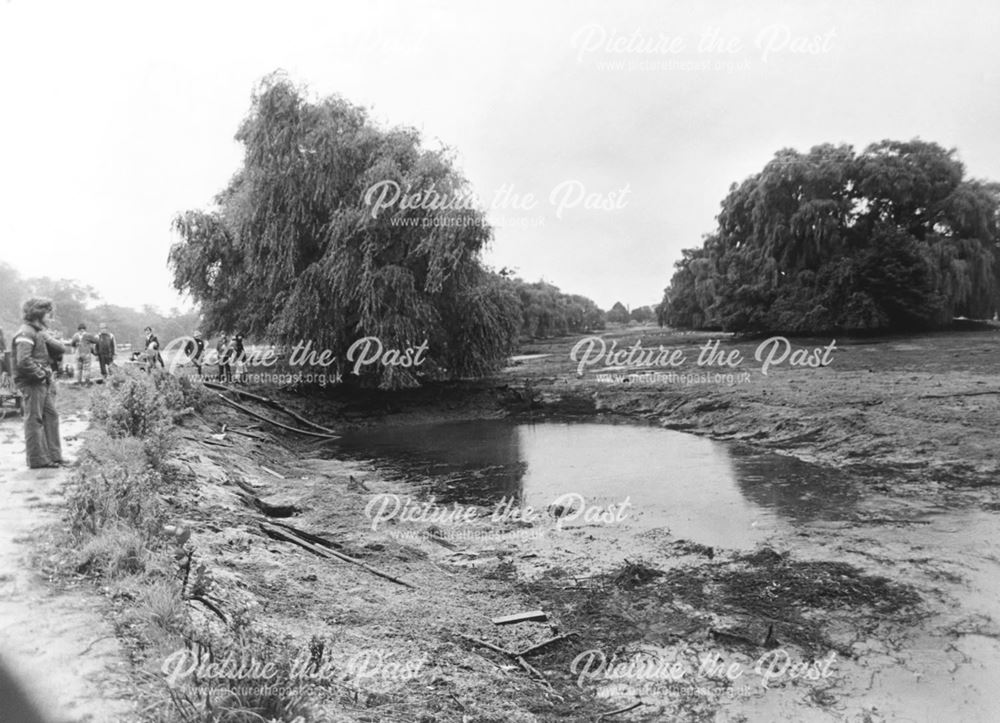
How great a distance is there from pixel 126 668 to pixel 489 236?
1983 centimetres

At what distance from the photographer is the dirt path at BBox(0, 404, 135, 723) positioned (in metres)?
3.48

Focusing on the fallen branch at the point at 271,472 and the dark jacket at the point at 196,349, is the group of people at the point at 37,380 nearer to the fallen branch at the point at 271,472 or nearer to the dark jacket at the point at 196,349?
the fallen branch at the point at 271,472

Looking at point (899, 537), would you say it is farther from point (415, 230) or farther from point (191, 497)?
point (415, 230)

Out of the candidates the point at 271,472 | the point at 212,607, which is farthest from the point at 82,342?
the point at 212,607

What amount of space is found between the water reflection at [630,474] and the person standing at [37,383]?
246 inches

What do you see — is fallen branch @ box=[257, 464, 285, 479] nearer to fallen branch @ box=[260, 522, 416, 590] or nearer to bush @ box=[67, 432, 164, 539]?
bush @ box=[67, 432, 164, 539]

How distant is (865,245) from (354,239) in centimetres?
3832

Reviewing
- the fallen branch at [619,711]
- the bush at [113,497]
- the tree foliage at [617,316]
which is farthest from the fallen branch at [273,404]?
the tree foliage at [617,316]

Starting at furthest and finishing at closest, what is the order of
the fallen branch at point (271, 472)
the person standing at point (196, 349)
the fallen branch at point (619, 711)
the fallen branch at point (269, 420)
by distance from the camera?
the person standing at point (196, 349), the fallen branch at point (269, 420), the fallen branch at point (271, 472), the fallen branch at point (619, 711)

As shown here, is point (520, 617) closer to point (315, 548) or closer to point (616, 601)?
point (616, 601)

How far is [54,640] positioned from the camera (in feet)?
13.4

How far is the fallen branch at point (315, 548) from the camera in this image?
7.58m

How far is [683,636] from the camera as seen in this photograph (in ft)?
19.9

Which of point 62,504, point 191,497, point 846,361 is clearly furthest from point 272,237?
point 846,361
